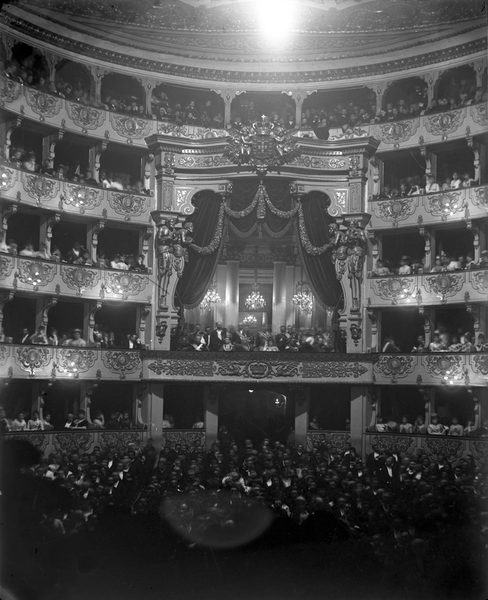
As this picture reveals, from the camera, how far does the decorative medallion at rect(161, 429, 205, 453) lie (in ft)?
104

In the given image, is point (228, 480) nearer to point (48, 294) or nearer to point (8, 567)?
point (8, 567)

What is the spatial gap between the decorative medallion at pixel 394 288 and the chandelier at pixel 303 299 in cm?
445

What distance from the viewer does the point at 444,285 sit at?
101ft

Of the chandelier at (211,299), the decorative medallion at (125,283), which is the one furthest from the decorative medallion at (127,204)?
the chandelier at (211,299)

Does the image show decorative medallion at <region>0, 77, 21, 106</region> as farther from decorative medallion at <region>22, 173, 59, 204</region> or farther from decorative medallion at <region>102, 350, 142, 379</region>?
decorative medallion at <region>102, 350, 142, 379</region>

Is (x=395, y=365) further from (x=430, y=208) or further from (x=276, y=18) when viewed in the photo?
(x=276, y=18)

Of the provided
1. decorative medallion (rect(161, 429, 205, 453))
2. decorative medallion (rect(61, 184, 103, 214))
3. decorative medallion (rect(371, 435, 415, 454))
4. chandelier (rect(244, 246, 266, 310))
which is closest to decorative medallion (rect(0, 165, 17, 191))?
decorative medallion (rect(61, 184, 103, 214))

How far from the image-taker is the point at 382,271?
3244 cm

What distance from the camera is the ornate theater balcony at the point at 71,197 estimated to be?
2894 cm

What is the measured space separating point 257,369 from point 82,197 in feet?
31.8

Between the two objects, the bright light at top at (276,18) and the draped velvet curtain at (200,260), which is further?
the draped velvet curtain at (200,260)

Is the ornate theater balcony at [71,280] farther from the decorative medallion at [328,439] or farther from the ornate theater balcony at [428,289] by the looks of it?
the ornate theater balcony at [428,289]

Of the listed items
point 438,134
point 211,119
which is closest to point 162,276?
point 211,119

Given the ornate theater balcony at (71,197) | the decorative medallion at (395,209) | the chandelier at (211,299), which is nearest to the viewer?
the ornate theater balcony at (71,197)
